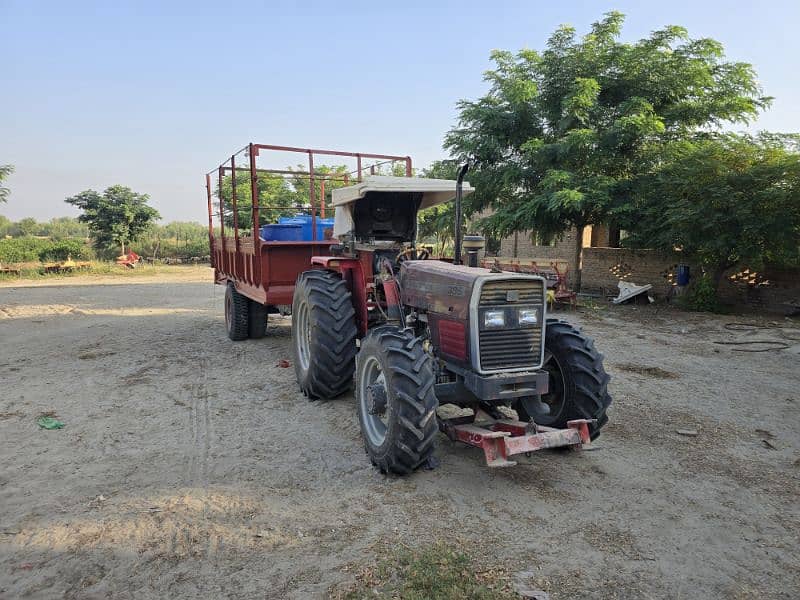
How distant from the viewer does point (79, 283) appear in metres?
19.8

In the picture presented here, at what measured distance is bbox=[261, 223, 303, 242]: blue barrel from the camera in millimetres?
7250

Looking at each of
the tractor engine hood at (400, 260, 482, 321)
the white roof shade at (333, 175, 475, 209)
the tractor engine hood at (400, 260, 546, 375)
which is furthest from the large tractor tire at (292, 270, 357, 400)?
the tractor engine hood at (400, 260, 546, 375)

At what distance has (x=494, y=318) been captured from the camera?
370 centimetres

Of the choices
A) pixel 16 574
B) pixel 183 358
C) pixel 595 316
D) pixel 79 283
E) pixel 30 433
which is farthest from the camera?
pixel 79 283

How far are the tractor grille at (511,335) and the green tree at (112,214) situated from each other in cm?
2850

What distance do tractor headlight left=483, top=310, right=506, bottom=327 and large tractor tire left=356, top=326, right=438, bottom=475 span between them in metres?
0.49

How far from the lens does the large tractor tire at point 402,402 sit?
3.40 m

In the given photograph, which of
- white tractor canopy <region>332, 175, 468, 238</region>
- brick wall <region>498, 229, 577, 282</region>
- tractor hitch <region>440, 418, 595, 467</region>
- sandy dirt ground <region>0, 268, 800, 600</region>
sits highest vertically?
white tractor canopy <region>332, 175, 468, 238</region>

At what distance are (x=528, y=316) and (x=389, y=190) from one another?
2.09m

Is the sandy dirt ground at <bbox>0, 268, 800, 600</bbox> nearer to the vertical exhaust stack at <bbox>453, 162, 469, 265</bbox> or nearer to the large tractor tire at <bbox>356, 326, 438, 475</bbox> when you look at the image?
the large tractor tire at <bbox>356, 326, 438, 475</bbox>

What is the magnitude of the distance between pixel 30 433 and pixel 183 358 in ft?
9.55

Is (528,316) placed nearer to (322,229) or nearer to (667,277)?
(322,229)

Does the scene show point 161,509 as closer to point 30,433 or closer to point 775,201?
point 30,433

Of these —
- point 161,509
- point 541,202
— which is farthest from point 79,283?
point 161,509
